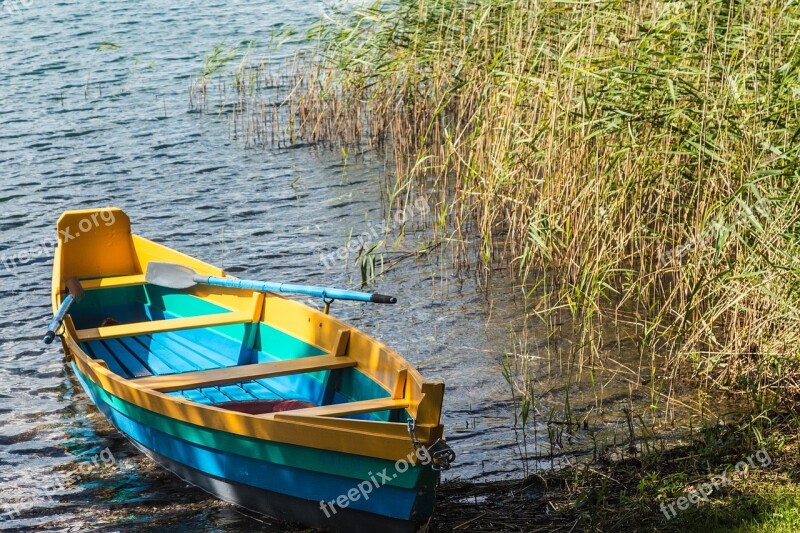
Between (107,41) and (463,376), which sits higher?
(107,41)

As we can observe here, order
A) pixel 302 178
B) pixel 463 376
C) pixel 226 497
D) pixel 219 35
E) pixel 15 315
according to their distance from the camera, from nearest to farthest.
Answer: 1. pixel 226 497
2. pixel 463 376
3. pixel 15 315
4. pixel 302 178
5. pixel 219 35

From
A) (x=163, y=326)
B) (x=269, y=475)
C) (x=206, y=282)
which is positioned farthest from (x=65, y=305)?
(x=269, y=475)

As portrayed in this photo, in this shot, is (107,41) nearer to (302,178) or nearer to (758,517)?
(302,178)

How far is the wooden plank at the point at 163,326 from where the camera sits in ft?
21.1

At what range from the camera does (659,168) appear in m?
6.39

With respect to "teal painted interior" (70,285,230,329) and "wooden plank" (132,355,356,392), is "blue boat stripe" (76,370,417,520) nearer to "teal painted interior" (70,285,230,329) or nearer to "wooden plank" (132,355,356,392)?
"wooden plank" (132,355,356,392)

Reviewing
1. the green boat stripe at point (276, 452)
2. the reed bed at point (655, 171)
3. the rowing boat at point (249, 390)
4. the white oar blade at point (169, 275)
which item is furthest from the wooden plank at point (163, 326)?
the reed bed at point (655, 171)

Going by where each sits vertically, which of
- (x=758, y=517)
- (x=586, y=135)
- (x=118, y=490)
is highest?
(x=586, y=135)

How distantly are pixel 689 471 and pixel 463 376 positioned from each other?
2047mm

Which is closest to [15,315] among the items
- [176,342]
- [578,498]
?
[176,342]

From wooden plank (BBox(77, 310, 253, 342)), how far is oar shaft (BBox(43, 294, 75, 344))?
0.49ft

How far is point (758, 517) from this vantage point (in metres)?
4.32

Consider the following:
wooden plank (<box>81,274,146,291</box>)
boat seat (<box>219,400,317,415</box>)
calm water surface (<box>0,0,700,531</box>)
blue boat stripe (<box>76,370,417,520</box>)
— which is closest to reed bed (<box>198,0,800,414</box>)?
calm water surface (<box>0,0,700,531</box>)

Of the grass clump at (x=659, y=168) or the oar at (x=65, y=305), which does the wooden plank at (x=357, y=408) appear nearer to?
the grass clump at (x=659, y=168)
